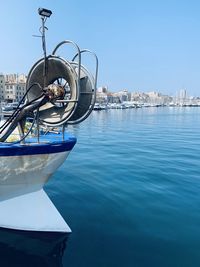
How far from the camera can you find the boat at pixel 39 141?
15.2 ft

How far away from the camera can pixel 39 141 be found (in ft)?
16.8

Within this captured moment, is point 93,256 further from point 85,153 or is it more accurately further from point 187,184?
point 85,153

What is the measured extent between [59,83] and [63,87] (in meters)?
0.25

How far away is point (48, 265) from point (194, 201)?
4.63m

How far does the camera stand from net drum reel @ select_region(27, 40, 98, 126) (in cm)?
465

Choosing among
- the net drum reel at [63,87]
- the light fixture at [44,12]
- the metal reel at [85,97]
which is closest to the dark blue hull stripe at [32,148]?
the net drum reel at [63,87]

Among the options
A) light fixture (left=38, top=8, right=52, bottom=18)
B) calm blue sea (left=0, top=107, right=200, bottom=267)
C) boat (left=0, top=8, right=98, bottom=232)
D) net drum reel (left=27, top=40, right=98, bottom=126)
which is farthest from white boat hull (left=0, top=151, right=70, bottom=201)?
light fixture (left=38, top=8, right=52, bottom=18)

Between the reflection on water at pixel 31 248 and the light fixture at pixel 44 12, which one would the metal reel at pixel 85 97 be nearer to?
the light fixture at pixel 44 12

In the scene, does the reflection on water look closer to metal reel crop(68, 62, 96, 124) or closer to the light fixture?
metal reel crop(68, 62, 96, 124)

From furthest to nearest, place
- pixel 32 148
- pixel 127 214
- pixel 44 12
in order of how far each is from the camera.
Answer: pixel 127 214, pixel 32 148, pixel 44 12

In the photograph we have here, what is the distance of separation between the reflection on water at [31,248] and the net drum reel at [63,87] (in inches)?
100

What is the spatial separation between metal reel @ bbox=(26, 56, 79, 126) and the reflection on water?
8.34 ft

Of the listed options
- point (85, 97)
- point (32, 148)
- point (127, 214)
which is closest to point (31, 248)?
point (32, 148)

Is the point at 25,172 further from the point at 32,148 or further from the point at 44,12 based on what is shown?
the point at 44,12
